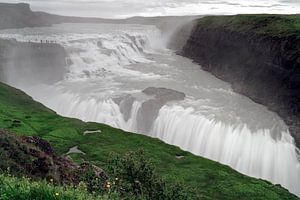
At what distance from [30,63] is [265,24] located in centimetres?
4441

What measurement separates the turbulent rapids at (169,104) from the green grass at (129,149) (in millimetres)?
5804

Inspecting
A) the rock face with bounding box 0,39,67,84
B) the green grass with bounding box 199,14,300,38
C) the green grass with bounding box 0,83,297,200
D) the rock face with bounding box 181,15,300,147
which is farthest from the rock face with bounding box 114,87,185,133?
the rock face with bounding box 0,39,67,84

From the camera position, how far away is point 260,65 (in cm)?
7244

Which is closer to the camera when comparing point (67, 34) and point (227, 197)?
point (227, 197)

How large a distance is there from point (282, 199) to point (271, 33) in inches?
1540

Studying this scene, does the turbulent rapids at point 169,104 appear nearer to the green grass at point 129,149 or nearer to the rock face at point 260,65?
the rock face at point 260,65

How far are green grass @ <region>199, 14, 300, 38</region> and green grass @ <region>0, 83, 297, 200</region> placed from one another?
3049 cm

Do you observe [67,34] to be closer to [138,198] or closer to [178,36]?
[178,36]

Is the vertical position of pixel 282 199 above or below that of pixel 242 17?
below

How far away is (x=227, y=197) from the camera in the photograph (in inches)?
1586

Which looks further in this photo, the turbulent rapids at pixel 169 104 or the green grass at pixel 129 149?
the turbulent rapids at pixel 169 104

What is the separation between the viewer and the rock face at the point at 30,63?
273ft

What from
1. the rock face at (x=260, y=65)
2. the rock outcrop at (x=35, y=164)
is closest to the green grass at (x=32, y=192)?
Answer: the rock outcrop at (x=35, y=164)

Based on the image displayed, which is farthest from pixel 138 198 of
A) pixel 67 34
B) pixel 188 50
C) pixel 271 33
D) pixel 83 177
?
pixel 67 34
